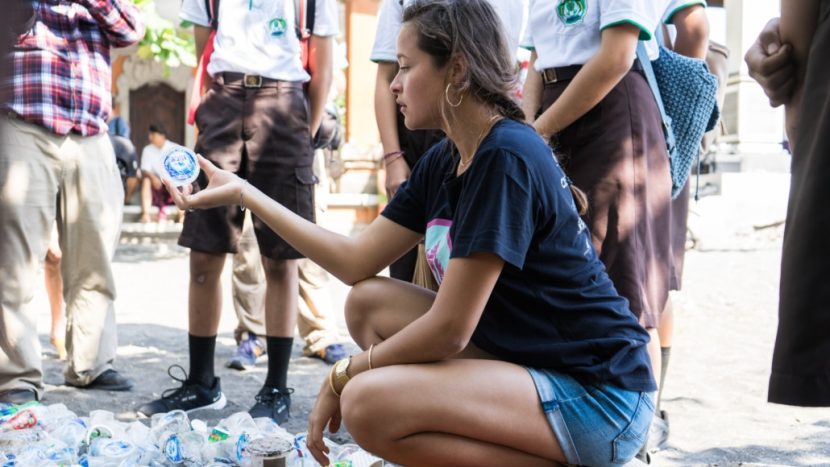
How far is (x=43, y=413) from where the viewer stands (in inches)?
148

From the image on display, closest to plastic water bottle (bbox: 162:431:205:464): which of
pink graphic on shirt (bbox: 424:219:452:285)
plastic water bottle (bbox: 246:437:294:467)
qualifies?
plastic water bottle (bbox: 246:437:294:467)

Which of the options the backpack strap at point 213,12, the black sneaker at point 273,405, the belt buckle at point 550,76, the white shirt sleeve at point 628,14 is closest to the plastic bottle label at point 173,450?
the black sneaker at point 273,405

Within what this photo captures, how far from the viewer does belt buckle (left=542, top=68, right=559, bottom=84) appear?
3.38m

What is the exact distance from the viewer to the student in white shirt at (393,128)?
3.96 m

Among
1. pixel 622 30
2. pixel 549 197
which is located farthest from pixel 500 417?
pixel 622 30

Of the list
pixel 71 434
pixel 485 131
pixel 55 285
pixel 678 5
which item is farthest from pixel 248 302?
pixel 485 131

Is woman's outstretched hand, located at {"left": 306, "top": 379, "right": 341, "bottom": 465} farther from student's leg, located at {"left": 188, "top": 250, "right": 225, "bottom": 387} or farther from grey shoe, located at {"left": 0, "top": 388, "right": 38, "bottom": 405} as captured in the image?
grey shoe, located at {"left": 0, "top": 388, "right": 38, "bottom": 405}

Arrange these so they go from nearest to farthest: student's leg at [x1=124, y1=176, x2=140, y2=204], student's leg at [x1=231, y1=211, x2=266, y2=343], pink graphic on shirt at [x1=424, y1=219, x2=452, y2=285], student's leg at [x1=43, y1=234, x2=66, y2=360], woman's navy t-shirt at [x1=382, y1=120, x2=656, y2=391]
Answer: woman's navy t-shirt at [x1=382, y1=120, x2=656, y2=391]
pink graphic on shirt at [x1=424, y1=219, x2=452, y2=285]
student's leg at [x1=43, y1=234, x2=66, y2=360]
student's leg at [x1=231, y1=211, x2=266, y2=343]
student's leg at [x1=124, y1=176, x2=140, y2=204]

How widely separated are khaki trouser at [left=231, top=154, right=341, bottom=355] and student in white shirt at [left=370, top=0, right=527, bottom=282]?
1.64 m

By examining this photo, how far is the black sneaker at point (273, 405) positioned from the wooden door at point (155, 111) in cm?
1657

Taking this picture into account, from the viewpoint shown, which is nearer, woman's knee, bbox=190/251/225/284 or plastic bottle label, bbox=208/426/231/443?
plastic bottle label, bbox=208/426/231/443

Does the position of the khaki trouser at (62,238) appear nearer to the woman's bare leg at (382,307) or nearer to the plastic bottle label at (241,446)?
the plastic bottle label at (241,446)

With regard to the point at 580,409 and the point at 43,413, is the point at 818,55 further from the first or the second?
the point at 43,413

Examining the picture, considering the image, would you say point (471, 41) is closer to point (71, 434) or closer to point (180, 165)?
point (180, 165)
